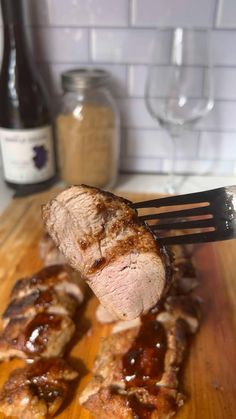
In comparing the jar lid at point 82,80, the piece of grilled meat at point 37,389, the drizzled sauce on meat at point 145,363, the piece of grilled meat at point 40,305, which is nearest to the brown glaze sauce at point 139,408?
the drizzled sauce on meat at point 145,363

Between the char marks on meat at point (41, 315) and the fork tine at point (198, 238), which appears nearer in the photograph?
the fork tine at point (198, 238)

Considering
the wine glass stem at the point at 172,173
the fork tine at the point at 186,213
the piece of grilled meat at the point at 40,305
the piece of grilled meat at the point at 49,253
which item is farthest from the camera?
the wine glass stem at the point at 172,173

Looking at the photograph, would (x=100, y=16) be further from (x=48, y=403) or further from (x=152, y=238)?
(x=48, y=403)

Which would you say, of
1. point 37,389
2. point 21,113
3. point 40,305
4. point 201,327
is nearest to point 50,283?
point 40,305

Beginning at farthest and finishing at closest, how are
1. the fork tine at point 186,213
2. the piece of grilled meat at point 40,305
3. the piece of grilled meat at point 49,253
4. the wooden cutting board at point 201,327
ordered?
the piece of grilled meat at point 49,253
the piece of grilled meat at point 40,305
the wooden cutting board at point 201,327
the fork tine at point 186,213

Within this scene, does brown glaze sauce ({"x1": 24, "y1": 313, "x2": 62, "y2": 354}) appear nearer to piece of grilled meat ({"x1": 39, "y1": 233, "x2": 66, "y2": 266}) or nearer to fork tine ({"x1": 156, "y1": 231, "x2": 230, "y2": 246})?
piece of grilled meat ({"x1": 39, "y1": 233, "x2": 66, "y2": 266})

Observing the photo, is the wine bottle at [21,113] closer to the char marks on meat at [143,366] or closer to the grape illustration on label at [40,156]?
the grape illustration on label at [40,156]

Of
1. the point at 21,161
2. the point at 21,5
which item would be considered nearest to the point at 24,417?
the point at 21,161

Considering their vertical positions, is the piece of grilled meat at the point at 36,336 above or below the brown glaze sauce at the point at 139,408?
above
